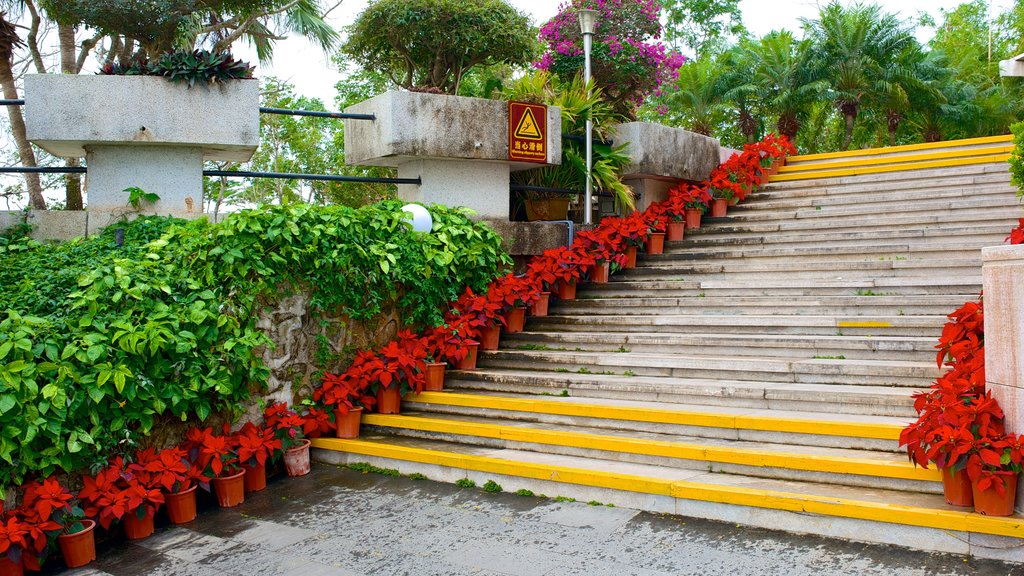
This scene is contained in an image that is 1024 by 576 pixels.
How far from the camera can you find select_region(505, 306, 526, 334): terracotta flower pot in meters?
7.57

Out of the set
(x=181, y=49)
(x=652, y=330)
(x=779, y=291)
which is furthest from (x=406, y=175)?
(x=779, y=291)

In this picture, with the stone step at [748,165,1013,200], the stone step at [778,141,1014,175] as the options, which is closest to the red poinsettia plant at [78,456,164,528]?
the stone step at [748,165,1013,200]

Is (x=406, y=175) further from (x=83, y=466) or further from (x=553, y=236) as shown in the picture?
(x=83, y=466)

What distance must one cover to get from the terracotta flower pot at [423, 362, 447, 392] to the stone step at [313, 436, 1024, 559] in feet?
2.70

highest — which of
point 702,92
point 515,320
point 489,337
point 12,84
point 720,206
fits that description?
point 702,92

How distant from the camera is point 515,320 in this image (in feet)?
24.9

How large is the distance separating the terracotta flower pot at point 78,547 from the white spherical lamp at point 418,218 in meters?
3.37

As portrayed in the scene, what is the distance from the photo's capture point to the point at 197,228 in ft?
19.7

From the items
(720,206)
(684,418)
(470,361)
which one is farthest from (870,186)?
(684,418)

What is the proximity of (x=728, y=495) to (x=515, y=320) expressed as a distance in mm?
3413

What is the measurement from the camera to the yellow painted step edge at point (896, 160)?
998 centimetres

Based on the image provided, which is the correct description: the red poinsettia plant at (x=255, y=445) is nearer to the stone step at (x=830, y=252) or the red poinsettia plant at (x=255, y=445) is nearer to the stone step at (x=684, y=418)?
the stone step at (x=684, y=418)

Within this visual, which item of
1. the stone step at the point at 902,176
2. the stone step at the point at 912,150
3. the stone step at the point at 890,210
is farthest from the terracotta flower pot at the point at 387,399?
the stone step at the point at 912,150

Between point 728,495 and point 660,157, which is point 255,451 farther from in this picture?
point 660,157
